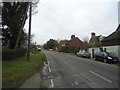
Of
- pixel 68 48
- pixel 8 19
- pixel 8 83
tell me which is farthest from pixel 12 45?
pixel 68 48

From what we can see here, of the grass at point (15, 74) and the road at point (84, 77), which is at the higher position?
the grass at point (15, 74)

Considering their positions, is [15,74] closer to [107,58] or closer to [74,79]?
[74,79]

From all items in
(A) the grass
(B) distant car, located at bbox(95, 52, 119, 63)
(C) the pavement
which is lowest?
(C) the pavement

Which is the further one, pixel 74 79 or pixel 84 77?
pixel 84 77

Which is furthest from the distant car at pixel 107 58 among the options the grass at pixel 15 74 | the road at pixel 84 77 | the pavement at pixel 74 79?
the grass at pixel 15 74

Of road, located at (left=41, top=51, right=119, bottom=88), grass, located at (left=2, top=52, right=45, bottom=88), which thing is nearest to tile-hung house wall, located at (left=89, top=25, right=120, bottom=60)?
road, located at (left=41, top=51, right=119, bottom=88)

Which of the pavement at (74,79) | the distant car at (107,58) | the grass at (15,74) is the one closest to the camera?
the grass at (15,74)

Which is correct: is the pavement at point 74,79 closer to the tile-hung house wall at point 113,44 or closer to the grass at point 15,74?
the grass at point 15,74

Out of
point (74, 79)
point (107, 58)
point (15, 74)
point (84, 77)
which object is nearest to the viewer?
point (74, 79)

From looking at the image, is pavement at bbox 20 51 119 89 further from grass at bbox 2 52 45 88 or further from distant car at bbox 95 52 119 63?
distant car at bbox 95 52 119 63

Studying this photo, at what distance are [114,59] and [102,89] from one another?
59.8ft

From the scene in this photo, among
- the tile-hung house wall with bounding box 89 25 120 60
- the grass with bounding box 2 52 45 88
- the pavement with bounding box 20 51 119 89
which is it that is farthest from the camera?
the tile-hung house wall with bounding box 89 25 120 60

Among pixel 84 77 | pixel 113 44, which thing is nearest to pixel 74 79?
pixel 84 77

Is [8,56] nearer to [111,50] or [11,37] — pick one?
[11,37]
